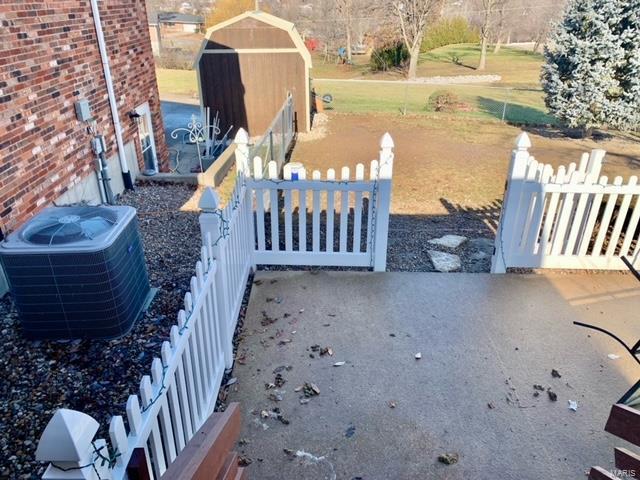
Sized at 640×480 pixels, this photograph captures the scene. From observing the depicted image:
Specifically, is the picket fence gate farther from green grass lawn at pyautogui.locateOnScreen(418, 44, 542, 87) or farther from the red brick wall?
green grass lawn at pyautogui.locateOnScreen(418, 44, 542, 87)

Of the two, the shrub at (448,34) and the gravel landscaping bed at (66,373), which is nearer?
the gravel landscaping bed at (66,373)

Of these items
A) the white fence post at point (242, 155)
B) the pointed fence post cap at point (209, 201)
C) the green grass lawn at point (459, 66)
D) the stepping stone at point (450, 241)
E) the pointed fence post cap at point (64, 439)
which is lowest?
the green grass lawn at point (459, 66)

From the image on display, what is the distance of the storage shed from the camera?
12.5 m

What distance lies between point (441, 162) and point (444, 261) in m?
5.49

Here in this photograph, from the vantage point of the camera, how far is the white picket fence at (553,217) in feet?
15.3

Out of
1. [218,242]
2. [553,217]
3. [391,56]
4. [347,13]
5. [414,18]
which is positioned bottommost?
[391,56]

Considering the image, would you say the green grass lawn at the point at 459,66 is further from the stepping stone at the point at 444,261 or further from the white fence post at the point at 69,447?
the white fence post at the point at 69,447

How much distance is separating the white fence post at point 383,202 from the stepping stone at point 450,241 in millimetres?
1232

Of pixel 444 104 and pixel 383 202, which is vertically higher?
pixel 383 202

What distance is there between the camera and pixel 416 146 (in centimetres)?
1181

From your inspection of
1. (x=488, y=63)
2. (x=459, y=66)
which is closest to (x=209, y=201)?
(x=459, y=66)

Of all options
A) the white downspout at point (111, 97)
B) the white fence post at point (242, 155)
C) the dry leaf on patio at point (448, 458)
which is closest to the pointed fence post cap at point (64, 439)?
the dry leaf on patio at point (448, 458)

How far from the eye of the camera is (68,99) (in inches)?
236

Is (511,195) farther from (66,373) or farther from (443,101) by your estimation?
(443,101)
